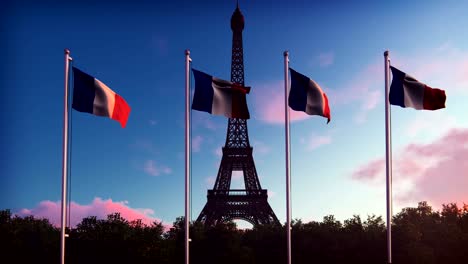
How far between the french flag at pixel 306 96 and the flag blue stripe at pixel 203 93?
3867 mm

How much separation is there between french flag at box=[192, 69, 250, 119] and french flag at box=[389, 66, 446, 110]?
734 cm

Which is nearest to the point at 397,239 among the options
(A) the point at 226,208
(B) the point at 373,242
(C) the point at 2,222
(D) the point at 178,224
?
(B) the point at 373,242

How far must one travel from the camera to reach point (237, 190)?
87.8 meters

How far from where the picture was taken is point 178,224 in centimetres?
6725

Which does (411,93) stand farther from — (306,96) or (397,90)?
(306,96)

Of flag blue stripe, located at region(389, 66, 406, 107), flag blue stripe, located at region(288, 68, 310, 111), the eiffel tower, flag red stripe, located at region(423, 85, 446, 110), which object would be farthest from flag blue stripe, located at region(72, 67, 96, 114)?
the eiffel tower

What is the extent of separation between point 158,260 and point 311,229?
17.9m

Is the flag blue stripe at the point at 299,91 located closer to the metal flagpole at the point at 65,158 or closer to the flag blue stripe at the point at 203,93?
the flag blue stripe at the point at 203,93

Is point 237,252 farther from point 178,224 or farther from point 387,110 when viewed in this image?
point 387,110

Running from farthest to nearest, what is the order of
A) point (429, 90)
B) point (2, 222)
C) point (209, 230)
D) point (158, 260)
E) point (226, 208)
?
point (226, 208) → point (2, 222) → point (209, 230) → point (158, 260) → point (429, 90)

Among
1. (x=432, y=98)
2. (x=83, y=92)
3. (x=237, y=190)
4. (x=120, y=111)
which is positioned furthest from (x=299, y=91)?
(x=237, y=190)

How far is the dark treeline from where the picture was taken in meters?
60.8

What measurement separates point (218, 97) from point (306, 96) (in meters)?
4.09

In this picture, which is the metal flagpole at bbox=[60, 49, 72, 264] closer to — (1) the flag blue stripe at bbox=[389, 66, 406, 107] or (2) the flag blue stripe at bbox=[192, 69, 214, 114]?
(2) the flag blue stripe at bbox=[192, 69, 214, 114]
